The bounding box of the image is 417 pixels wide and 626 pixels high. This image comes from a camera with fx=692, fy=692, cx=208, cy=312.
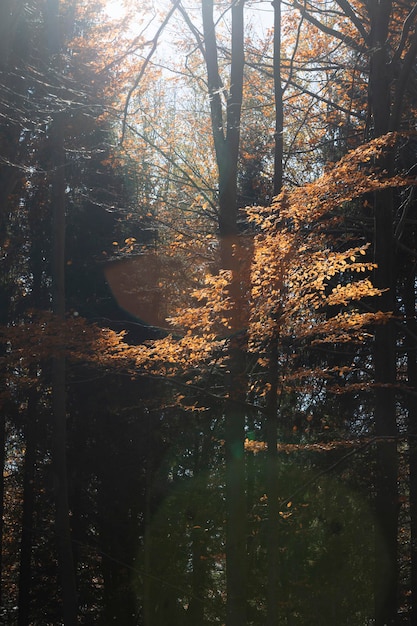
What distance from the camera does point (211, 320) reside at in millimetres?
7969

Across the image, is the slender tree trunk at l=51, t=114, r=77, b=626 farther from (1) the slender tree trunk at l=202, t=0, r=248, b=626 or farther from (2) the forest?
(1) the slender tree trunk at l=202, t=0, r=248, b=626

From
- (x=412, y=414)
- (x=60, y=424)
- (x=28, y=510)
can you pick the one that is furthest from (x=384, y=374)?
(x=28, y=510)

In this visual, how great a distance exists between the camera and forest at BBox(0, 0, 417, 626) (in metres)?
8.39

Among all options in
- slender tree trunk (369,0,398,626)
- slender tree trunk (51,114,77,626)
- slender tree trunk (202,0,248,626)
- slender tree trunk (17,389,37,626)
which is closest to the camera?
slender tree trunk (202,0,248,626)

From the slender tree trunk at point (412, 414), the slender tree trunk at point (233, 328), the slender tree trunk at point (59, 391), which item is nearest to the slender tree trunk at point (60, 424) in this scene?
the slender tree trunk at point (59, 391)

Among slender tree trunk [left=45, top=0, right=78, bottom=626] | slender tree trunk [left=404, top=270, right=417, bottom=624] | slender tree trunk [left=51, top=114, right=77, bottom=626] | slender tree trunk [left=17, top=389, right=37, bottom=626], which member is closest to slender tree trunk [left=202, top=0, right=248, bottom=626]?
slender tree trunk [left=45, top=0, right=78, bottom=626]

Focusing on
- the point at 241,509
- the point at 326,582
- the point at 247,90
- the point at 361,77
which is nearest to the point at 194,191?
the point at 247,90

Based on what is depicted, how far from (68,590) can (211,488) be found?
4348 millimetres

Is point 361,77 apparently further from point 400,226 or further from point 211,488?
point 211,488

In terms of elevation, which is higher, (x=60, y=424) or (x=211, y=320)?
(x=211, y=320)

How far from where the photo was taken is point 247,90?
13.7m

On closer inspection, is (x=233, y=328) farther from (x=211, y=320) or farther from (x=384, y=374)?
(x=384, y=374)

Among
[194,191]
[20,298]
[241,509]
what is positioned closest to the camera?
[241,509]

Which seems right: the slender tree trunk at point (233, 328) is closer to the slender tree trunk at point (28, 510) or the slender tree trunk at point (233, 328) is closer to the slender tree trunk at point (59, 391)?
the slender tree trunk at point (59, 391)
